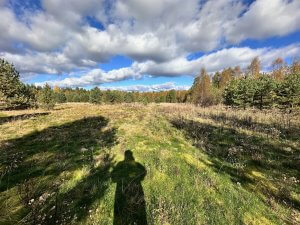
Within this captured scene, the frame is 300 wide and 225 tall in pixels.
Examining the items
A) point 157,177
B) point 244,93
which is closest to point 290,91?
point 244,93

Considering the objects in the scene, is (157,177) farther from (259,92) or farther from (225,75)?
(225,75)

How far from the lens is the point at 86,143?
9.62m

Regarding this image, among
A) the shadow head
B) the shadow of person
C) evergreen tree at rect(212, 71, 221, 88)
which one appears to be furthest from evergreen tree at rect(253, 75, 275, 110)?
evergreen tree at rect(212, 71, 221, 88)

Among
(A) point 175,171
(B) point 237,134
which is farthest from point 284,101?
(A) point 175,171

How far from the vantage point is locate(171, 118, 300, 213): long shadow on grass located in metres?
A: 5.93

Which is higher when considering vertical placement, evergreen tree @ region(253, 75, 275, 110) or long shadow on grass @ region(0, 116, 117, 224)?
evergreen tree @ region(253, 75, 275, 110)

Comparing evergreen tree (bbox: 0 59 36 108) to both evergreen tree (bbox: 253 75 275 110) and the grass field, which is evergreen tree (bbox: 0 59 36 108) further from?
evergreen tree (bbox: 253 75 275 110)

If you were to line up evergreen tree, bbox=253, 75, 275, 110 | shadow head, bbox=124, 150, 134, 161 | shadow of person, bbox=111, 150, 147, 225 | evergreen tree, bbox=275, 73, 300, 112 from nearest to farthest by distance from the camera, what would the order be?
shadow of person, bbox=111, 150, 147, 225
shadow head, bbox=124, 150, 134, 161
evergreen tree, bbox=275, 73, 300, 112
evergreen tree, bbox=253, 75, 275, 110

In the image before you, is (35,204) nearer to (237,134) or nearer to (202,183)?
(202,183)

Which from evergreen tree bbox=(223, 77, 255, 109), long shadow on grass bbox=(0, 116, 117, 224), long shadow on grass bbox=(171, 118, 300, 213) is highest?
evergreen tree bbox=(223, 77, 255, 109)

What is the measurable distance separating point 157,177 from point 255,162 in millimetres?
4318

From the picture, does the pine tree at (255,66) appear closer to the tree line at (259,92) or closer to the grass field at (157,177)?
the tree line at (259,92)

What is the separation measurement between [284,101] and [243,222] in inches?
1470

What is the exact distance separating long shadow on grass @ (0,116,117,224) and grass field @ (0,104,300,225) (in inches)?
0.9
